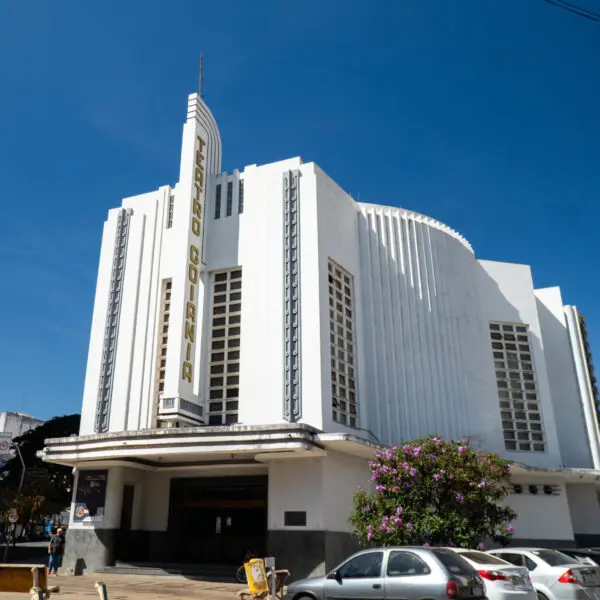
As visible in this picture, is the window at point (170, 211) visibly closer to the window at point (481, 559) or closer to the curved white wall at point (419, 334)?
the curved white wall at point (419, 334)

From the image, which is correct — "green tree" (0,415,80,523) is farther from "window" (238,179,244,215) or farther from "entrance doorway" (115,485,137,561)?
"window" (238,179,244,215)

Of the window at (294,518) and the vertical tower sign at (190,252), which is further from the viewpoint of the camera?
the vertical tower sign at (190,252)

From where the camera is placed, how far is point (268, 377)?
20.6 m

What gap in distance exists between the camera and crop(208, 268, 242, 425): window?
70.2ft

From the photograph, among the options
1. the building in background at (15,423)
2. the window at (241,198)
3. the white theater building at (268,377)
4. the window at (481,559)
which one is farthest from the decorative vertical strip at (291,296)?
the building in background at (15,423)

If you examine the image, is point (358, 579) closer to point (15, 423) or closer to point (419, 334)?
point (419, 334)

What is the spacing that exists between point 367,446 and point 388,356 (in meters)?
5.77

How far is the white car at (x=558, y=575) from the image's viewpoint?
12.4 meters

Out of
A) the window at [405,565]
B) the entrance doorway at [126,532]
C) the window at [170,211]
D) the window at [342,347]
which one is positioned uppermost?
the window at [170,211]

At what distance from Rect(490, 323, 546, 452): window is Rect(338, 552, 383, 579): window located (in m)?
18.3

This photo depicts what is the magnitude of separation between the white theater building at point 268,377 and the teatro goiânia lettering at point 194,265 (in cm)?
9

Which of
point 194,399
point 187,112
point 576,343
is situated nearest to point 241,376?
point 194,399

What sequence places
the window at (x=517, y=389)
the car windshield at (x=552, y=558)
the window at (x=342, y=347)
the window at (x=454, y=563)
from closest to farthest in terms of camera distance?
the window at (x=454, y=563), the car windshield at (x=552, y=558), the window at (x=342, y=347), the window at (x=517, y=389)

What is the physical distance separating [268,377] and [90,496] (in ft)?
24.0
